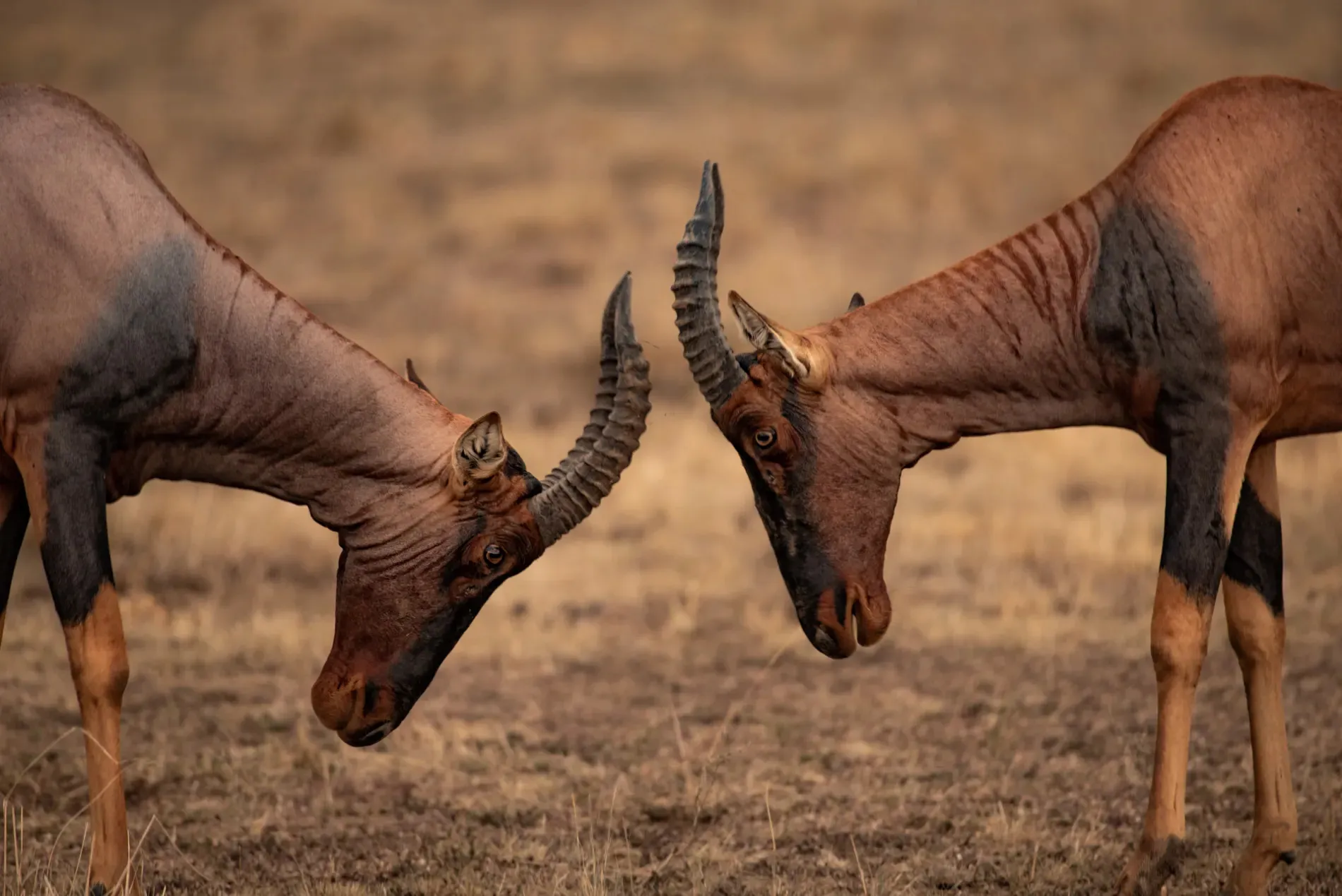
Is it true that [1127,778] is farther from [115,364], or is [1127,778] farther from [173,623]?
[173,623]

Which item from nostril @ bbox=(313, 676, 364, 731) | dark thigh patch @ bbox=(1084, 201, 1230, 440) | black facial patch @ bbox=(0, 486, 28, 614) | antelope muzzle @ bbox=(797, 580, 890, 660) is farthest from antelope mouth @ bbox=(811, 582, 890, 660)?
black facial patch @ bbox=(0, 486, 28, 614)

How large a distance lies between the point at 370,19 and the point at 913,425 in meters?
22.8

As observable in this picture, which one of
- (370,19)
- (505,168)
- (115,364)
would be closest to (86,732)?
(115,364)

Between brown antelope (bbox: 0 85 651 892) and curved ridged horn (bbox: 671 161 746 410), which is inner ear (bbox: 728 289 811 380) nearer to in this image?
curved ridged horn (bbox: 671 161 746 410)

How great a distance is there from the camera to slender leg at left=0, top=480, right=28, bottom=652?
718cm

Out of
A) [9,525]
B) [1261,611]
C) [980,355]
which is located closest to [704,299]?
[980,355]

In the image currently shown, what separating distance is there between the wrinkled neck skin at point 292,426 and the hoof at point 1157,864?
2901 mm

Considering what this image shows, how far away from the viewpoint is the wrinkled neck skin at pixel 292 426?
6.95 metres

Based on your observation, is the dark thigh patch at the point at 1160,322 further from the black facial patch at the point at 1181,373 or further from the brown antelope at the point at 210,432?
the brown antelope at the point at 210,432

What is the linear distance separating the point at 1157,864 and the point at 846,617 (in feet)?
4.78

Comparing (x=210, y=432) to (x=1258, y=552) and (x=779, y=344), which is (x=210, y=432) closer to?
(x=779, y=344)

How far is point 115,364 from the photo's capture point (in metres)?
6.70

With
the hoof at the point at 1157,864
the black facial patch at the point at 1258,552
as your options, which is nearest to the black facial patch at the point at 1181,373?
the black facial patch at the point at 1258,552

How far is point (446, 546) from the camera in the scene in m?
6.88
